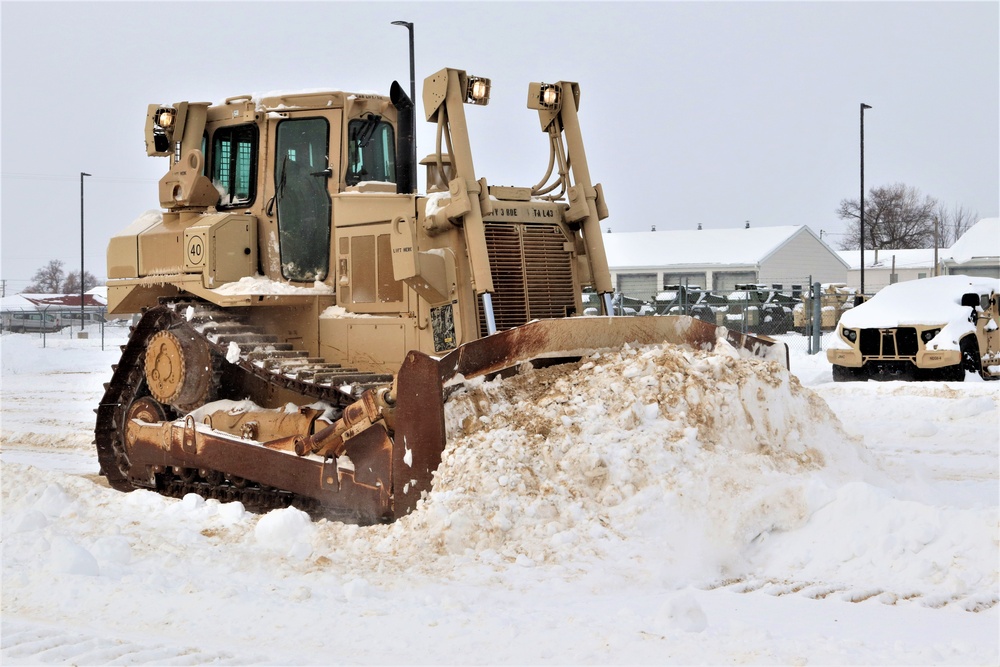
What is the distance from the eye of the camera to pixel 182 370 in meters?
8.31

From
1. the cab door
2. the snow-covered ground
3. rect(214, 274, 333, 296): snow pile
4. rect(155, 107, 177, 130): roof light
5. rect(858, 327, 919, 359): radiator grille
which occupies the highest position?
rect(155, 107, 177, 130): roof light

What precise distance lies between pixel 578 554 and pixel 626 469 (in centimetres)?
71

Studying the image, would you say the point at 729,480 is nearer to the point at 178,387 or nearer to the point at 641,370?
the point at 641,370

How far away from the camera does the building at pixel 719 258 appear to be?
44.7 meters

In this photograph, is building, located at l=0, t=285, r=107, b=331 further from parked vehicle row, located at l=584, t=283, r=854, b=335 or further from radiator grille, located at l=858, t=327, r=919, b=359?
radiator grille, located at l=858, t=327, r=919, b=359

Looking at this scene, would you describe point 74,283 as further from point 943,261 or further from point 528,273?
point 528,273

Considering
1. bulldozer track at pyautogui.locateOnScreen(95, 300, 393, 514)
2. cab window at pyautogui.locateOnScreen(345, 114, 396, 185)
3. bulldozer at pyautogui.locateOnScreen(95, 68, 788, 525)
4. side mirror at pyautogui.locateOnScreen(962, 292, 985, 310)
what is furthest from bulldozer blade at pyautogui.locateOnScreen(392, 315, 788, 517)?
side mirror at pyautogui.locateOnScreen(962, 292, 985, 310)

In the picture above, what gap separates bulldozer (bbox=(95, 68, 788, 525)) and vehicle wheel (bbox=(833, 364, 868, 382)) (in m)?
7.68

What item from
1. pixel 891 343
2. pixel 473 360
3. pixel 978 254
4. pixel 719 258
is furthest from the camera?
pixel 978 254

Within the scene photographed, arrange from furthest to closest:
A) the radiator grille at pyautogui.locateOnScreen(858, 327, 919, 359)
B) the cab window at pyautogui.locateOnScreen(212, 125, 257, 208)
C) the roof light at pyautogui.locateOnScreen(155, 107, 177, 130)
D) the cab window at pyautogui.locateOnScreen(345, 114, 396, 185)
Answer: the radiator grille at pyautogui.locateOnScreen(858, 327, 919, 359)
the roof light at pyautogui.locateOnScreen(155, 107, 177, 130)
the cab window at pyautogui.locateOnScreen(212, 125, 257, 208)
the cab window at pyautogui.locateOnScreen(345, 114, 396, 185)

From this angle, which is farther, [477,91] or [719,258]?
[719,258]

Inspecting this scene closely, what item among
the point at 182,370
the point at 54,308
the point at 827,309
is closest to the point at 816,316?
the point at 827,309

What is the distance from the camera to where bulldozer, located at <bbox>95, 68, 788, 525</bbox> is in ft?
24.8

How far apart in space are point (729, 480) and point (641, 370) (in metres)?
0.96
